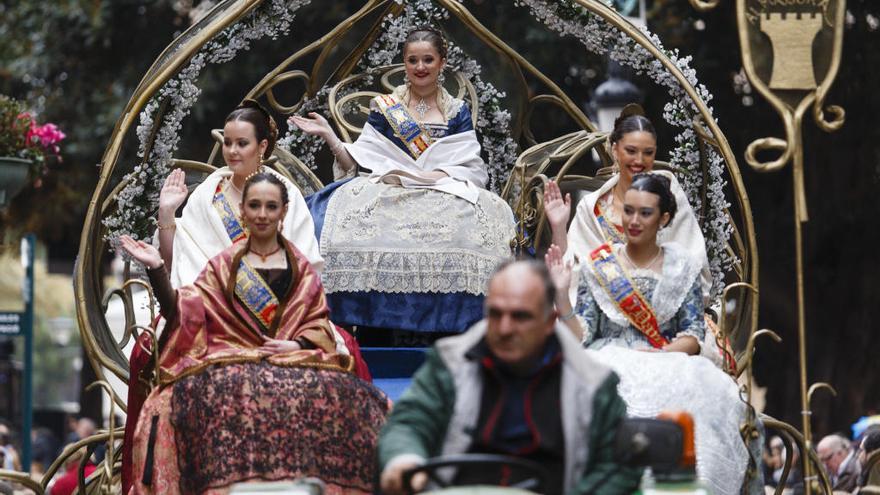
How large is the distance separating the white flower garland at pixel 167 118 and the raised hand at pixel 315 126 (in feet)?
1.87

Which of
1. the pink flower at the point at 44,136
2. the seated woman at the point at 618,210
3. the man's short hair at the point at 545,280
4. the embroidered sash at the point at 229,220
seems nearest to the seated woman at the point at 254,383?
the embroidered sash at the point at 229,220

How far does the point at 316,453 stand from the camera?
29.2 feet

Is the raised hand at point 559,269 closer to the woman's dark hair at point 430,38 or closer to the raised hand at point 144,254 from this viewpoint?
the raised hand at point 144,254

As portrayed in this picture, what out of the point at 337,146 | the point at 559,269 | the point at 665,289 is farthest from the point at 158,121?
the point at 665,289

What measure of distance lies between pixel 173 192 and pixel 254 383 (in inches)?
77.2

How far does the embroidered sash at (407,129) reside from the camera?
11.5m

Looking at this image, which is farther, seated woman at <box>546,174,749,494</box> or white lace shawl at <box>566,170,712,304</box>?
white lace shawl at <box>566,170,712,304</box>

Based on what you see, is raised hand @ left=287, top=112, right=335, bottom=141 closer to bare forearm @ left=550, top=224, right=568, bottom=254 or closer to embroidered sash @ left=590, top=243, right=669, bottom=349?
bare forearm @ left=550, top=224, right=568, bottom=254

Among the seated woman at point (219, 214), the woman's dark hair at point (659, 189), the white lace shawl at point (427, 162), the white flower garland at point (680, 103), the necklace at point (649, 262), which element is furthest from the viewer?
the white lace shawl at point (427, 162)

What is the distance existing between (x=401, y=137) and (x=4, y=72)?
34.9 ft

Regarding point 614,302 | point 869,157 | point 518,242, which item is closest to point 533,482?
point 614,302

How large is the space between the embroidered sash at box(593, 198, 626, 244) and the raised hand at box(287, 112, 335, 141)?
A: 1.98m

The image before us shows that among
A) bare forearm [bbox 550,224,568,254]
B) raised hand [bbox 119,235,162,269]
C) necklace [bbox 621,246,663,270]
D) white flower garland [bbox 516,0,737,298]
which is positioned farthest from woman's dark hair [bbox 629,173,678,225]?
raised hand [bbox 119,235,162,269]

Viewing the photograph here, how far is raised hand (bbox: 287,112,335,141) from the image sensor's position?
1147cm
